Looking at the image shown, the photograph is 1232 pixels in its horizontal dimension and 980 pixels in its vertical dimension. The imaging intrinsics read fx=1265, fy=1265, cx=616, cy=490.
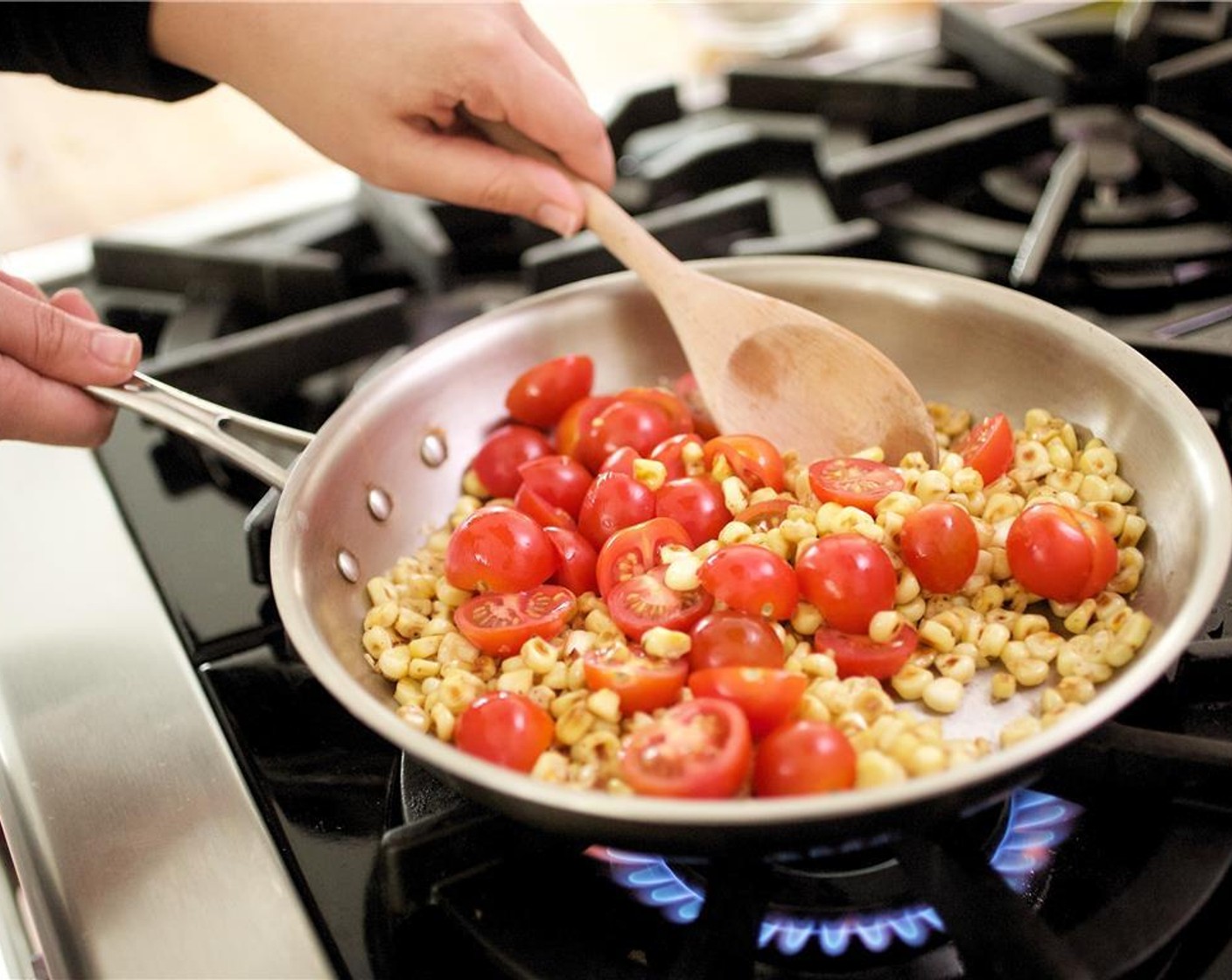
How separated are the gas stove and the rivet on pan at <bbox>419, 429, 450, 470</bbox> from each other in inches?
5.5

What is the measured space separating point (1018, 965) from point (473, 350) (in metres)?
0.67

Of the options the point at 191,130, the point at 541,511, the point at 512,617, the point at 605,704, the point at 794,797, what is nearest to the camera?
the point at 794,797

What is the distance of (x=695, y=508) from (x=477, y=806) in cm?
30

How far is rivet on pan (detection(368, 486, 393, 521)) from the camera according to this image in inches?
40.2

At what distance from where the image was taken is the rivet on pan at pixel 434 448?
3.57 ft

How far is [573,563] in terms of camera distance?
951mm

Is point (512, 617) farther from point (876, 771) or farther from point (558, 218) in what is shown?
point (558, 218)

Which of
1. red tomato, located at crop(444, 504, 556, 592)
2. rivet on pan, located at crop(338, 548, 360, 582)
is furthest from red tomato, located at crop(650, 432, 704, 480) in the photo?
rivet on pan, located at crop(338, 548, 360, 582)

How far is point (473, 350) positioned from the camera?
3.64 ft

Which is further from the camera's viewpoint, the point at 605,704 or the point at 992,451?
the point at 992,451

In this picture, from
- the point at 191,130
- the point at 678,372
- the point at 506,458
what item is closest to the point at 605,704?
the point at 506,458

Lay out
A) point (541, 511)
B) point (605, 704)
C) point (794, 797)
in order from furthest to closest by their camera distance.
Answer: point (541, 511)
point (605, 704)
point (794, 797)

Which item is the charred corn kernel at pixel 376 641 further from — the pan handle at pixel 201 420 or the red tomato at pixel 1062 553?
the red tomato at pixel 1062 553

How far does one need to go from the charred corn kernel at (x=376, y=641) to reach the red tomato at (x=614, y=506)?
0.17 metres
